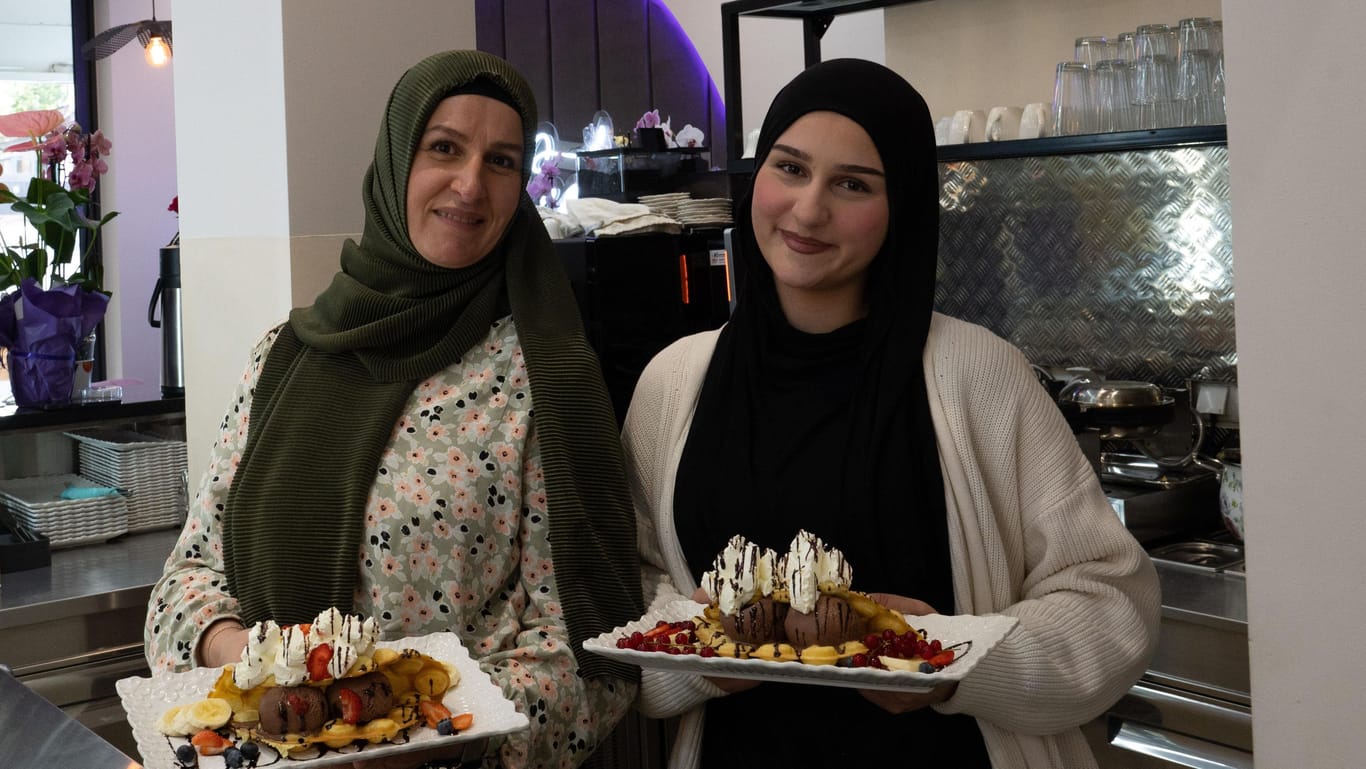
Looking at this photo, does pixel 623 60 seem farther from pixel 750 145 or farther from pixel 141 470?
pixel 141 470

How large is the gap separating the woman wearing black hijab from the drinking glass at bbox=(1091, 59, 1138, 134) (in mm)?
1510

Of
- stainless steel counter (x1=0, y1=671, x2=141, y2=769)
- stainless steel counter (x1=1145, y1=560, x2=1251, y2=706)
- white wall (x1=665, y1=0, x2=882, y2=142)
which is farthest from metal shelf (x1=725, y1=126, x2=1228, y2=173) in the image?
stainless steel counter (x1=0, y1=671, x2=141, y2=769)

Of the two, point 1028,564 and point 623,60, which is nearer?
point 1028,564

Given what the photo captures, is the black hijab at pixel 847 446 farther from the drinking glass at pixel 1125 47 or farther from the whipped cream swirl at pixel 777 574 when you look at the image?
the drinking glass at pixel 1125 47

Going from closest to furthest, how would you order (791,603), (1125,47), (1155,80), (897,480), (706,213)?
(791,603)
(897,480)
(1155,80)
(1125,47)
(706,213)

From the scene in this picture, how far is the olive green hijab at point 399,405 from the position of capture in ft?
5.63

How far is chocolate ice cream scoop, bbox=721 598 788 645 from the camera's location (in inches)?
58.1

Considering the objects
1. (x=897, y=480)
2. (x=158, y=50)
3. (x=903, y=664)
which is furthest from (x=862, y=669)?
(x=158, y=50)

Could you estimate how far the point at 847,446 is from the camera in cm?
162

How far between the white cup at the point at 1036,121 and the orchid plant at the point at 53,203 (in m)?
2.32

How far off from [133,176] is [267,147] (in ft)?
19.5

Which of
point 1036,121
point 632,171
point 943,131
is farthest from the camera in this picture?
point 632,171

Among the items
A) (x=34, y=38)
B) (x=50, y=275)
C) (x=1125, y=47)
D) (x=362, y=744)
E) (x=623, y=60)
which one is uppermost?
(x=34, y=38)

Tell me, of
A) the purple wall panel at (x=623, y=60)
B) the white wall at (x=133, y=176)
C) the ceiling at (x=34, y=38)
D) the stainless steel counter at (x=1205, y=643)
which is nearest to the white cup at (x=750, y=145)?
the stainless steel counter at (x=1205, y=643)
